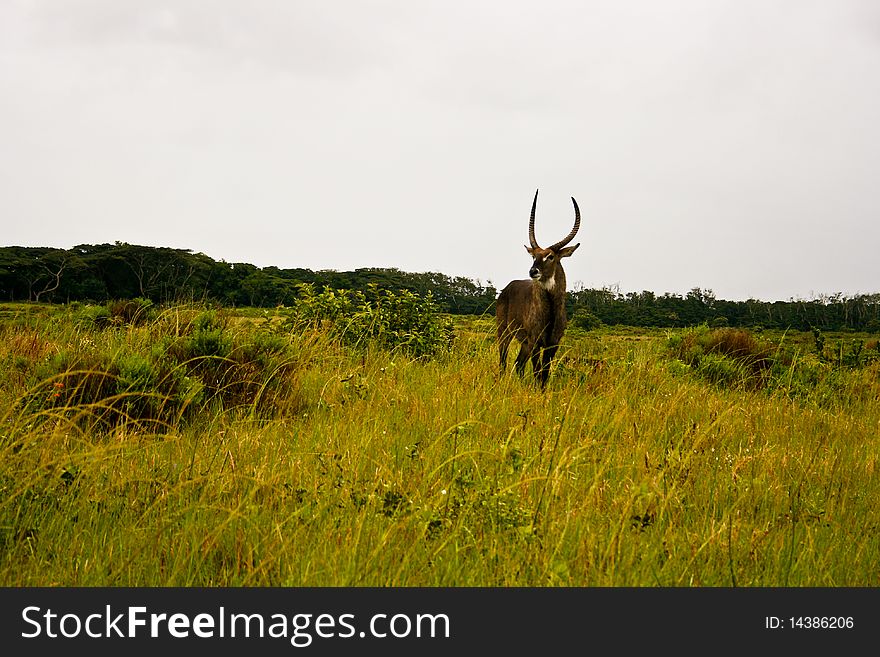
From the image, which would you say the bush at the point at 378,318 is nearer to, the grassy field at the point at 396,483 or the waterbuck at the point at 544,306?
the waterbuck at the point at 544,306

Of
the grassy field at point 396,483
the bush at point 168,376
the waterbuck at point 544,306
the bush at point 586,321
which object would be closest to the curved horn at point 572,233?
the waterbuck at point 544,306

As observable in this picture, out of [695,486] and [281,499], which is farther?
[695,486]

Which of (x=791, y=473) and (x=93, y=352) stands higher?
(x=93, y=352)

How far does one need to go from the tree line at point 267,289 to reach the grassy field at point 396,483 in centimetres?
424

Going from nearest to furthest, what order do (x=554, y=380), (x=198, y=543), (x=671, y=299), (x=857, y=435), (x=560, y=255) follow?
(x=198, y=543) < (x=857, y=435) < (x=554, y=380) < (x=560, y=255) < (x=671, y=299)

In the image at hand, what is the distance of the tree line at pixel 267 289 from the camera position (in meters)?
14.8

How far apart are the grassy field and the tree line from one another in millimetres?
4241

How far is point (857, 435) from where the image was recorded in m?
5.64

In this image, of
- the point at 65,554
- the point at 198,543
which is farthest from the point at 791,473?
the point at 65,554

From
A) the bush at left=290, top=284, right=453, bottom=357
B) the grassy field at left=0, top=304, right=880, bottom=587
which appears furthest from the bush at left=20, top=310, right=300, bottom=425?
the bush at left=290, top=284, right=453, bottom=357

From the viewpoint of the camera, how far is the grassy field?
8.16 feet

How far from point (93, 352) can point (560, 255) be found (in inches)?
203
